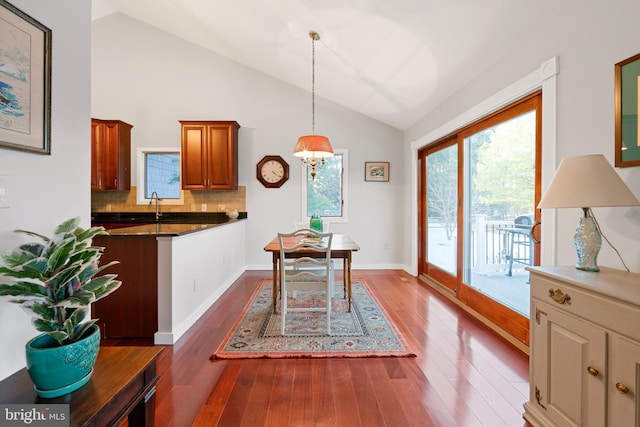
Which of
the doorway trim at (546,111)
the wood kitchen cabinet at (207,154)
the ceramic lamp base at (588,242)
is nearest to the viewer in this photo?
the ceramic lamp base at (588,242)

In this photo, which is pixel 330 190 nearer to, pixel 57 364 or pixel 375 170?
pixel 375 170

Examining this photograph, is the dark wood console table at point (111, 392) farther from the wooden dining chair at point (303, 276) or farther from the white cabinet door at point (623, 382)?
the white cabinet door at point (623, 382)

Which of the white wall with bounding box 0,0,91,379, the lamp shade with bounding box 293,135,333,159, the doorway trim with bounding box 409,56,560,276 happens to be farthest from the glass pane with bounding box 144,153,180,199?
the doorway trim with bounding box 409,56,560,276

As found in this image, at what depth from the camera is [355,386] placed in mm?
1862

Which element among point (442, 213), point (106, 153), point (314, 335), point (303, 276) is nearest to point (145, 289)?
point (303, 276)

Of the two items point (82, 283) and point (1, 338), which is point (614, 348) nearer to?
point (82, 283)

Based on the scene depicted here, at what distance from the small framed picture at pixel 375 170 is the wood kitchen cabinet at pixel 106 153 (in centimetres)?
400

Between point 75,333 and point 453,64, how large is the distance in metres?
3.38

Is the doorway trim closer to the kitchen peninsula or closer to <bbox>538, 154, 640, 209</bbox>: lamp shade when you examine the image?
<bbox>538, 154, 640, 209</bbox>: lamp shade

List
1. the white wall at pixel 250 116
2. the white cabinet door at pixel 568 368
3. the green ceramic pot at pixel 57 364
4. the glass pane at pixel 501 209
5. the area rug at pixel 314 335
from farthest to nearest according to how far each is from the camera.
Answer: the white wall at pixel 250 116
the glass pane at pixel 501 209
the area rug at pixel 314 335
the white cabinet door at pixel 568 368
the green ceramic pot at pixel 57 364

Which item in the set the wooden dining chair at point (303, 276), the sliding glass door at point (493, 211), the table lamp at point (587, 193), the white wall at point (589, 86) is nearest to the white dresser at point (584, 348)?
the table lamp at point (587, 193)

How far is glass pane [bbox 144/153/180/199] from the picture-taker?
4.95 metres

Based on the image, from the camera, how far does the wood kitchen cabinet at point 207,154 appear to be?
4.61 m

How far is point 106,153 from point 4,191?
13.8 ft
